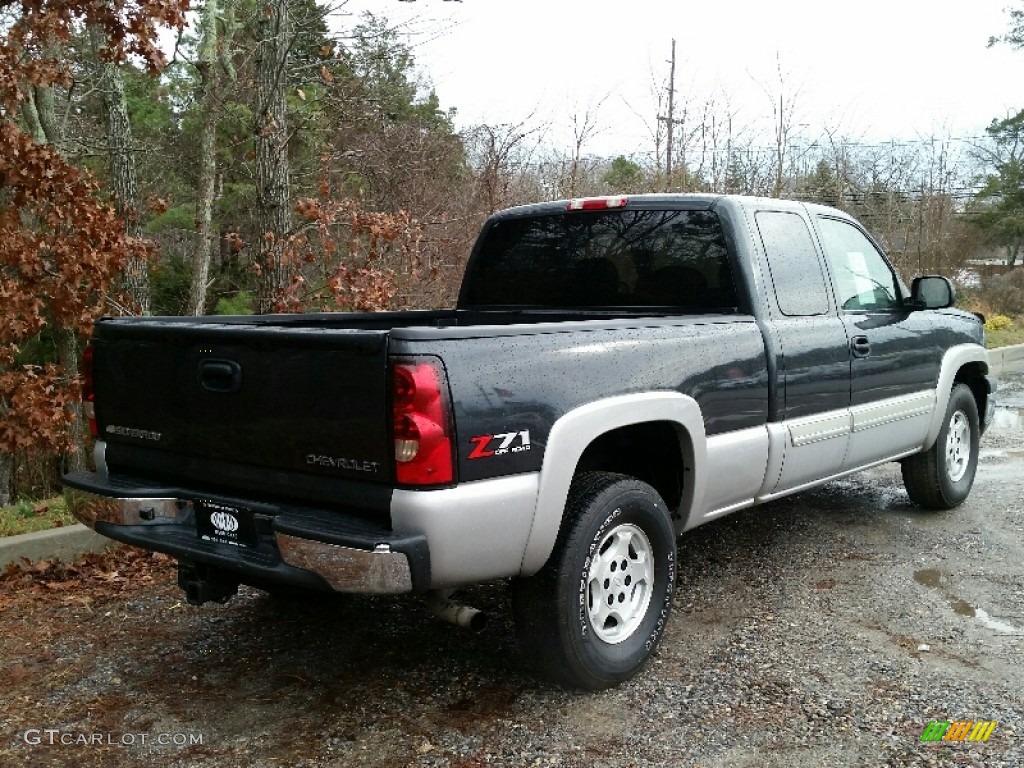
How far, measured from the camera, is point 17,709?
11.8 ft

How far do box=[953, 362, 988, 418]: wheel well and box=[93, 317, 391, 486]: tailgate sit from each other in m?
4.76

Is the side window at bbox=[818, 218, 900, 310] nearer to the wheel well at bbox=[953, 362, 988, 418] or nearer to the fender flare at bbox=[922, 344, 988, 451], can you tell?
the fender flare at bbox=[922, 344, 988, 451]

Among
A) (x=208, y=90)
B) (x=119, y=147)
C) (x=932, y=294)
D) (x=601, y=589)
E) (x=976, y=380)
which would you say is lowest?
(x=601, y=589)

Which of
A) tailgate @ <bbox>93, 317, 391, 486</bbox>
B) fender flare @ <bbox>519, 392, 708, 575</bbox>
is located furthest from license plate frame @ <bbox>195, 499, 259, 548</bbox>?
fender flare @ <bbox>519, 392, 708, 575</bbox>

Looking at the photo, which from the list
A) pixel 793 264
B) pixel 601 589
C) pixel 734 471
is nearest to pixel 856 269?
pixel 793 264

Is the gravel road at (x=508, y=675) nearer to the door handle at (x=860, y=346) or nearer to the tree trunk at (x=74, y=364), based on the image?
the door handle at (x=860, y=346)

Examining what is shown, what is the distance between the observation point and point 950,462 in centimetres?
640

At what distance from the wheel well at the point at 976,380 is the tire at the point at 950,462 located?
0.07 metres

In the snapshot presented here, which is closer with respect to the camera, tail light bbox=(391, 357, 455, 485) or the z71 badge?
tail light bbox=(391, 357, 455, 485)

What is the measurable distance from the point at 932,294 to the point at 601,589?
128 inches

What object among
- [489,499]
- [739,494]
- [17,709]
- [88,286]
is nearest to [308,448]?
[489,499]

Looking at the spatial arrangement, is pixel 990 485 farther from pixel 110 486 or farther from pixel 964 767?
pixel 110 486

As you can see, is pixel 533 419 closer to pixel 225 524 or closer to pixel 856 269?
pixel 225 524

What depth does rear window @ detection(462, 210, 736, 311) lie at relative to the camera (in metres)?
4.68
